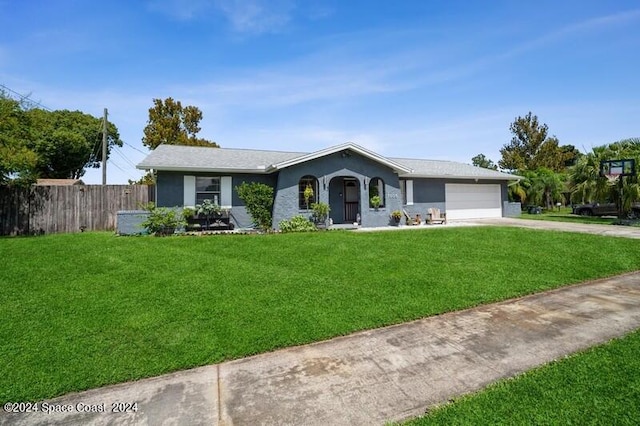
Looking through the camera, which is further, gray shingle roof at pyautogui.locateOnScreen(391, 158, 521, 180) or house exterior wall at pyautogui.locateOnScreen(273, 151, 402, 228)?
gray shingle roof at pyautogui.locateOnScreen(391, 158, 521, 180)

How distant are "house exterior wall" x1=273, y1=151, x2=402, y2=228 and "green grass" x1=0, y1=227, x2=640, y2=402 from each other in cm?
400

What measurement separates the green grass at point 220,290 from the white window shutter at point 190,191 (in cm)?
350

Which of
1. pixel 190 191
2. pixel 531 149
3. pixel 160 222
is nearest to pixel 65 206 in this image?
pixel 160 222

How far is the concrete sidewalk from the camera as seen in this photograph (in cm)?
284

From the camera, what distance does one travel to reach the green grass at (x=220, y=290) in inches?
153

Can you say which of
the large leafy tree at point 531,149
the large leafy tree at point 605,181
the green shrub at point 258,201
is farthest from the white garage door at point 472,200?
the large leafy tree at point 531,149

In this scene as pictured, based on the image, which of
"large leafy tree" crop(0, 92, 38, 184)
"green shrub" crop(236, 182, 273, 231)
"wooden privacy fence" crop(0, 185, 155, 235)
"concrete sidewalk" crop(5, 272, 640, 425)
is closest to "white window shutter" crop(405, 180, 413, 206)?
"green shrub" crop(236, 182, 273, 231)

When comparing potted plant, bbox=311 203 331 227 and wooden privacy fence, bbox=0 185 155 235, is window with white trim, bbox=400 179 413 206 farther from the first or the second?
wooden privacy fence, bbox=0 185 155 235

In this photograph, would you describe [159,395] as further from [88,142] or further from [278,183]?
[88,142]

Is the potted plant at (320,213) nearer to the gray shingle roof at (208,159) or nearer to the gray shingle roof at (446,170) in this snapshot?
the gray shingle roof at (208,159)

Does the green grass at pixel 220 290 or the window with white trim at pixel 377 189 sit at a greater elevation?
the window with white trim at pixel 377 189

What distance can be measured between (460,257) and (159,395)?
24.5 feet

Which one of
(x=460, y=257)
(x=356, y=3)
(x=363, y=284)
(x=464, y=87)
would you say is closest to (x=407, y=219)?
(x=464, y=87)

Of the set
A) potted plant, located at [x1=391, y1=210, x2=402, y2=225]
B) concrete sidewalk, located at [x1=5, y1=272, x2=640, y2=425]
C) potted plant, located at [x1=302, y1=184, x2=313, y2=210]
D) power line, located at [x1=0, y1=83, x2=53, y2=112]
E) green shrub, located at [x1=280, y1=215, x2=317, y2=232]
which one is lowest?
concrete sidewalk, located at [x1=5, y1=272, x2=640, y2=425]
